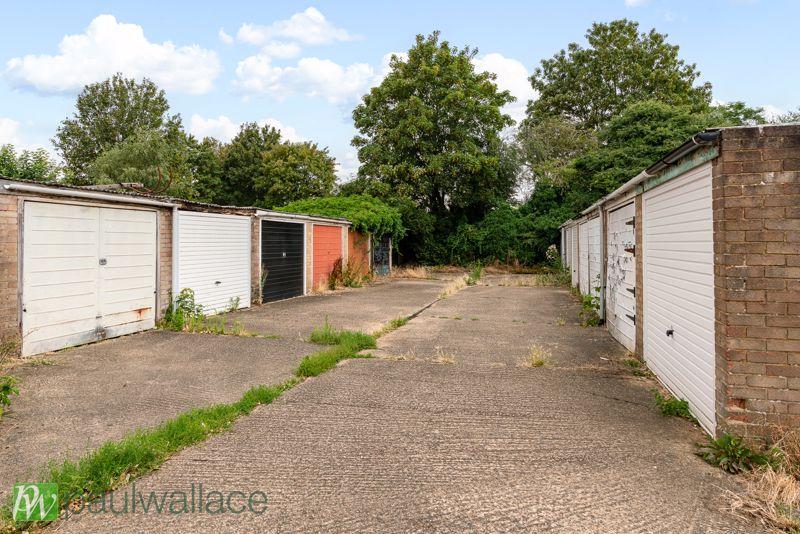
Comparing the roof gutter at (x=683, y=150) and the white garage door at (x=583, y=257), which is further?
the white garage door at (x=583, y=257)

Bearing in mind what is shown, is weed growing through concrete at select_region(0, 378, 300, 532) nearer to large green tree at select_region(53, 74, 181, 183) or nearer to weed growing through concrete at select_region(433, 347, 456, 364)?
weed growing through concrete at select_region(433, 347, 456, 364)

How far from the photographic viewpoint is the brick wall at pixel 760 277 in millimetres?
3477

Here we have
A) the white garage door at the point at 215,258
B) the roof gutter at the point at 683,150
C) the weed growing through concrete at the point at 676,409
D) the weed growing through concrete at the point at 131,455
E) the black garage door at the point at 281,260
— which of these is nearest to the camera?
the weed growing through concrete at the point at 131,455

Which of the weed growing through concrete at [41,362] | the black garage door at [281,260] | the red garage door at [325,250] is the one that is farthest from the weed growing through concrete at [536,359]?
the red garage door at [325,250]

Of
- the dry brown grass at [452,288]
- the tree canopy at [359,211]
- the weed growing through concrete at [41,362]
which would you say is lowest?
the weed growing through concrete at [41,362]

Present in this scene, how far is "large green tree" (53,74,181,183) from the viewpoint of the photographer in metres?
36.9

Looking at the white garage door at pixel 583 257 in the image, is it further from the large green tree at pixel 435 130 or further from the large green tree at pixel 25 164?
the large green tree at pixel 25 164

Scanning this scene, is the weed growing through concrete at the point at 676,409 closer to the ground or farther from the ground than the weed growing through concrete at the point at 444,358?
closer to the ground

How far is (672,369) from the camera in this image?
5.05 metres

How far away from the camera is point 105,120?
37344 mm

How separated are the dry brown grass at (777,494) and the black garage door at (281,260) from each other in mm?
10996

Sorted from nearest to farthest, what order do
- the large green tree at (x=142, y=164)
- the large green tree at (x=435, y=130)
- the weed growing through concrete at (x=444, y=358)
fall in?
the weed growing through concrete at (x=444, y=358)
the large green tree at (x=435, y=130)
the large green tree at (x=142, y=164)

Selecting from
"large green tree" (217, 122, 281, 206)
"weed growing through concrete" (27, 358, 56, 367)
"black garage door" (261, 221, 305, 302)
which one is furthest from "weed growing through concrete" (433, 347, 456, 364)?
"large green tree" (217, 122, 281, 206)

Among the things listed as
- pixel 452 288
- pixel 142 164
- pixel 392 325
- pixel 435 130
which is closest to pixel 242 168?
pixel 142 164
